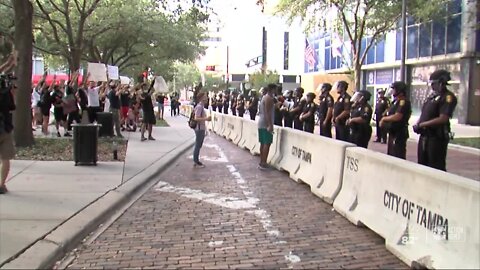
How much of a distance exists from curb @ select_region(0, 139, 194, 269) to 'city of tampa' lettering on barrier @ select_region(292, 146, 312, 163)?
2875mm

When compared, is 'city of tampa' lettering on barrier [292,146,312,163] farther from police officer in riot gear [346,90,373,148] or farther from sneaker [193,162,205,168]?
sneaker [193,162,205,168]

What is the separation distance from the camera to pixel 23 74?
41.4 feet

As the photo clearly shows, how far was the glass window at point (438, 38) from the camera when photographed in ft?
100

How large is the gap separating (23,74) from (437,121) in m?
9.72

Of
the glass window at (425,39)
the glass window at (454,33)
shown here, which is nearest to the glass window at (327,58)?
the glass window at (425,39)

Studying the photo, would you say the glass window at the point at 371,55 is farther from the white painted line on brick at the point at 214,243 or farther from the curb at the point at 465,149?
the white painted line on brick at the point at 214,243

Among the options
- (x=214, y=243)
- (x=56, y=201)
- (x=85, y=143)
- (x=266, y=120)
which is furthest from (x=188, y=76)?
(x=214, y=243)

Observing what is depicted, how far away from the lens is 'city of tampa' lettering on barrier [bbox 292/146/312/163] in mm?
9214

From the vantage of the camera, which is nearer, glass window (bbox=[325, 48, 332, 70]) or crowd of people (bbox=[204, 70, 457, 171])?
crowd of people (bbox=[204, 70, 457, 171])

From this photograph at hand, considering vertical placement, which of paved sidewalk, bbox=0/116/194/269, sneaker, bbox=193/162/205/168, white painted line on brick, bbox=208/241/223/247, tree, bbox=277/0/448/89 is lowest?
white painted line on brick, bbox=208/241/223/247

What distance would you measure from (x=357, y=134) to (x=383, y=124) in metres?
0.89

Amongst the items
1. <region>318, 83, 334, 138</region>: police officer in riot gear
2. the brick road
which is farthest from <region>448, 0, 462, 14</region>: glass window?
the brick road

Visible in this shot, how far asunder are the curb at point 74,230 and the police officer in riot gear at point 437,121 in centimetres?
439

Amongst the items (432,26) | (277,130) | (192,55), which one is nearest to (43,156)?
(277,130)
